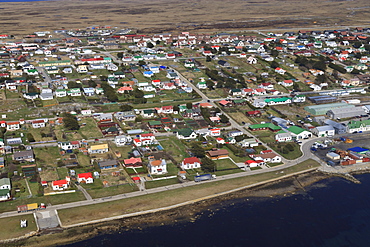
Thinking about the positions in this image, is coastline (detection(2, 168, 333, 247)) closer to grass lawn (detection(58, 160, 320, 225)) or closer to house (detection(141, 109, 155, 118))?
grass lawn (detection(58, 160, 320, 225))

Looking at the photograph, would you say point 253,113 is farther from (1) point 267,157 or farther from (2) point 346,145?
(1) point 267,157

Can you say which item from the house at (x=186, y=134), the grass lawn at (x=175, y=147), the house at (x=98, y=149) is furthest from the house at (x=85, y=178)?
the house at (x=186, y=134)

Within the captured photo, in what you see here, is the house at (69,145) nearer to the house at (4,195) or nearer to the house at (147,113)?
the house at (4,195)

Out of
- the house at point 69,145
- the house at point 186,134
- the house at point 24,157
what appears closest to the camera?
the house at point 24,157

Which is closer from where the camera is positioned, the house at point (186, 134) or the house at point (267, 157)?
the house at point (267, 157)

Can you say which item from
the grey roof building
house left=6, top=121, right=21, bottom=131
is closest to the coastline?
the grey roof building

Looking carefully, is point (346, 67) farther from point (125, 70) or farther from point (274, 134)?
point (125, 70)

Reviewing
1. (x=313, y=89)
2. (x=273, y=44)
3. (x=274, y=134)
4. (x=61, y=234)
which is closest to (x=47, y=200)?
(x=61, y=234)

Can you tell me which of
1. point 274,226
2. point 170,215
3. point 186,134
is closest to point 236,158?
point 186,134
